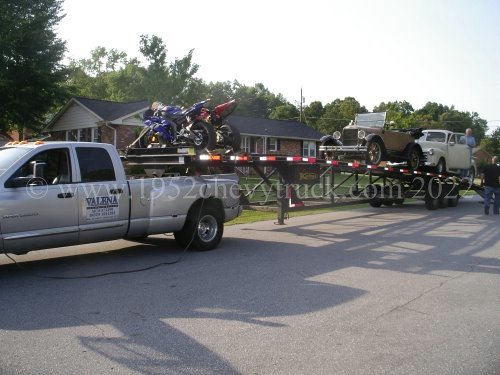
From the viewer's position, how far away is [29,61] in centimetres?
2355

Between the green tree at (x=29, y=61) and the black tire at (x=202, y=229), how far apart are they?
669 inches

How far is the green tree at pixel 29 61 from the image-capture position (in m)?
22.6

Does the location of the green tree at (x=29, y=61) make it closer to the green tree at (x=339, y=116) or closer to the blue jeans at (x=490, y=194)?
the blue jeans at (x=490, y=194)

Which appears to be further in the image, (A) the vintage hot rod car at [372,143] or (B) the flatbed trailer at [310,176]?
(A) the vintage hot rod car at [372,143]

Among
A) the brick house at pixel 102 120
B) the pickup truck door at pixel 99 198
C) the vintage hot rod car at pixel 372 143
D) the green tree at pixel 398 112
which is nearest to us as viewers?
the pickup truck door at pixel 99 198

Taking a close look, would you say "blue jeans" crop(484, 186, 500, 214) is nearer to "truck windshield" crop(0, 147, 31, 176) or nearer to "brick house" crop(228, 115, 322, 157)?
"truck windshield" crop(0, 147, 31, 176)

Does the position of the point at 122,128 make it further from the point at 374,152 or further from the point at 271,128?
the point at 374,152

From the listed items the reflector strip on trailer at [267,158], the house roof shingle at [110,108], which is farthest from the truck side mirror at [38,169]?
the house roof shingle at [110,108]

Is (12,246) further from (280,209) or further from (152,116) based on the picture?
(280,209)

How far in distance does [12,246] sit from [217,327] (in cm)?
337

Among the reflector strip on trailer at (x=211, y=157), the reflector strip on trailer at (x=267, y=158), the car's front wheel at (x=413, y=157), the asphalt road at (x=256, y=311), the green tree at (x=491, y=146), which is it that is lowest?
the asphalt road at (x=256, y=311)

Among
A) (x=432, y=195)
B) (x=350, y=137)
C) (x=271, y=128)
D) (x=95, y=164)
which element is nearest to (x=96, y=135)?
(x=271, y=128)

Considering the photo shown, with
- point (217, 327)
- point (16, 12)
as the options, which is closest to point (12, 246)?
point (217, 327)

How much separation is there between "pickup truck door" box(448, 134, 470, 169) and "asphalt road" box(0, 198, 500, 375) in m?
9.97
